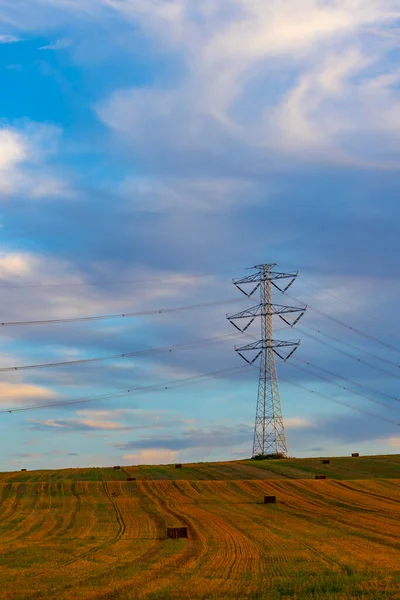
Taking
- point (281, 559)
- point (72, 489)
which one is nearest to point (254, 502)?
point (72, 489)

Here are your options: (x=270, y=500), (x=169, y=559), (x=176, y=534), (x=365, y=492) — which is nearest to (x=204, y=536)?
(x=176, y=534)

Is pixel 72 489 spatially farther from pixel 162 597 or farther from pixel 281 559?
pixel 162 597

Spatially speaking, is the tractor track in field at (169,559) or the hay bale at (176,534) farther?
the hay bale at (176,534)

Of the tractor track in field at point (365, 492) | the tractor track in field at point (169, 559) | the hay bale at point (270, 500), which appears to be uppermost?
the tractor track in field at point (365, 492)

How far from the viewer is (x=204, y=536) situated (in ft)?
123

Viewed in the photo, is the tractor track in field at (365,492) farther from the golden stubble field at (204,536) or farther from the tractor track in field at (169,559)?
the tractor track in field at (169,559)

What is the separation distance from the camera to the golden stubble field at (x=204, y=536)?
22.8m

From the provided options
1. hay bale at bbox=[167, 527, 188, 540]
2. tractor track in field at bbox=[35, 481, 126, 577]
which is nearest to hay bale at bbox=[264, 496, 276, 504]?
tractor track in field at bbox=[35, 481, 126, 577]

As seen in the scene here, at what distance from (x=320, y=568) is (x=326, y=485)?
43.0 m

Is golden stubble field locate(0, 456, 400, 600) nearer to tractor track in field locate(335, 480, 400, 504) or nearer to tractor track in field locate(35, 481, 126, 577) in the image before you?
tractor track in field locate(35, 481, 126, 577)

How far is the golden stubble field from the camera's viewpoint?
22.8 meters

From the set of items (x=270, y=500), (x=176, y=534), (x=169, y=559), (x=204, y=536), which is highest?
(x=270, y=500)

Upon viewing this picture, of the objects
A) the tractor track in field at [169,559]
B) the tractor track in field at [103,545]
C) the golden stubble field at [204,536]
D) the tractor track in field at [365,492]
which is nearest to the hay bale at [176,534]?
the tractor track in field at [169,559]

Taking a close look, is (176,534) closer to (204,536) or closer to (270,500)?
(204,536)
